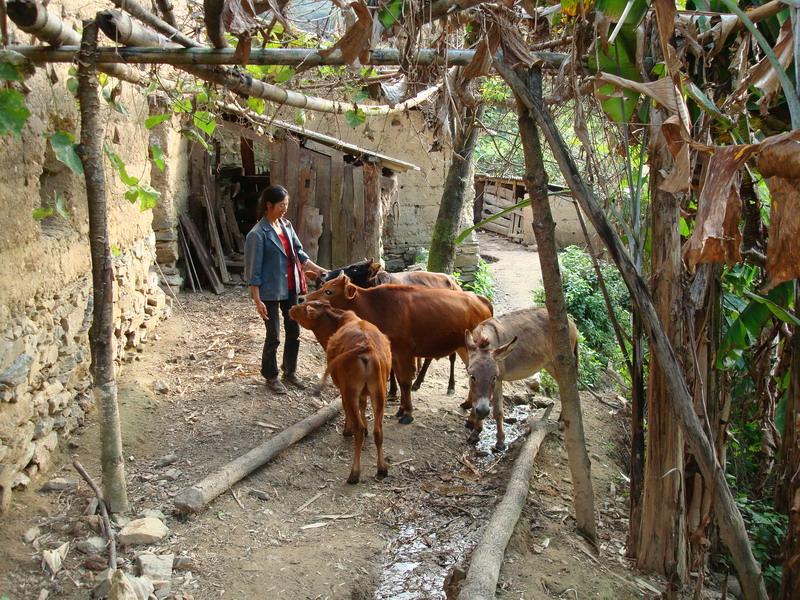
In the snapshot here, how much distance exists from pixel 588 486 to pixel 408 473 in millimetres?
1923

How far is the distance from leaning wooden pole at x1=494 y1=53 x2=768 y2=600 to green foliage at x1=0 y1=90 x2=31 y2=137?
293cm

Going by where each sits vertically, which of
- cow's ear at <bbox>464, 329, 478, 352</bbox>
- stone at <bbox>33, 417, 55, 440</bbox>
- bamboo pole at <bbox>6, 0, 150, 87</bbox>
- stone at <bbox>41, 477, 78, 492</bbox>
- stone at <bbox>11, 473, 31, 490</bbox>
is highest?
bamboo pole at <bbox>6, 0, 150, 87</bbox>

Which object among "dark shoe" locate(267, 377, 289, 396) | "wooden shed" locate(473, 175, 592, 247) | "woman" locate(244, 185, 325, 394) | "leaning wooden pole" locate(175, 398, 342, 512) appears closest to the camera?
"leaning wooden pole" locate(175, 398, 342, 512)

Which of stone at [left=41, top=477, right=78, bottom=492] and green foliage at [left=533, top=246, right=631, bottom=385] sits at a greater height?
stone at [left=41, top=477, right=78, bottom=492]

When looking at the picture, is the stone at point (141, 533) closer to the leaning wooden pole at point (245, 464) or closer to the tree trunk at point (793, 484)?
the leaning wooden pole at point (245, 464)

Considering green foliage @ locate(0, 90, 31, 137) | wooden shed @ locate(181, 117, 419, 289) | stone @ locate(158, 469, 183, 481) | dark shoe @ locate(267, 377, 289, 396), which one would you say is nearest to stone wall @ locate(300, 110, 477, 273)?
wooden shed @ locate(181, 117, 419, 289)

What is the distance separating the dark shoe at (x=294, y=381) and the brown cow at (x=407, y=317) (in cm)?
106

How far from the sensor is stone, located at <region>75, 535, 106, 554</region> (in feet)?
15.9

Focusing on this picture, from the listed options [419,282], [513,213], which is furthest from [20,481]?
[513,213]

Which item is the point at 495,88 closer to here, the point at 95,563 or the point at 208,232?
the point at 208,232

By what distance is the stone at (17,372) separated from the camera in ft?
16.4

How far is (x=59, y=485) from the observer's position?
5520mm

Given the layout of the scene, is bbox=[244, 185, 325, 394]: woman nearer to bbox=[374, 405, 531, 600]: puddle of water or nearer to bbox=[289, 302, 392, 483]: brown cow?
bbox=[289, 302, 392, 483]: brown cow

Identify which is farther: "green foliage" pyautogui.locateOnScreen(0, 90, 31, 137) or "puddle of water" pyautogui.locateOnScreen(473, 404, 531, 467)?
"puddle of water" pyautogui.locateOnScreen(473, 404, 531, 467)
